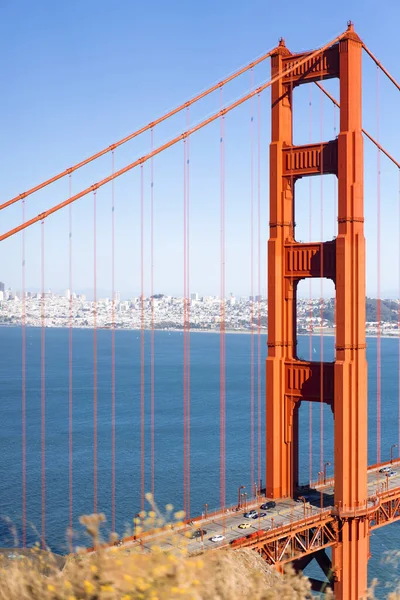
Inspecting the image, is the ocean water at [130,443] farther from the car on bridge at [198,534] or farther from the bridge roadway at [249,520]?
the car on bridge at [198,534]

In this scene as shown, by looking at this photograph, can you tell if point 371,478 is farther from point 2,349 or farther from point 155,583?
point 2,349

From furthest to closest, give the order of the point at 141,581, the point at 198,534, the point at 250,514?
the point at 250,514 < the point at 198,534 < the point at 141,581

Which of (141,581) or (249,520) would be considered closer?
(141,581)

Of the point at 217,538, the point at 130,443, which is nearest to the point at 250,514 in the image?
the point at 217,538

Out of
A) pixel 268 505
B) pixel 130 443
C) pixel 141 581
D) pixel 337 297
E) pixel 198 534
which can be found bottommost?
pixel 130 443

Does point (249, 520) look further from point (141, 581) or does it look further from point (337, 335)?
point (141, 581)

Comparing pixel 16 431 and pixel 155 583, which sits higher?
pixel 155 583

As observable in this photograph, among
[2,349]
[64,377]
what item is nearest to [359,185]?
[64,377]

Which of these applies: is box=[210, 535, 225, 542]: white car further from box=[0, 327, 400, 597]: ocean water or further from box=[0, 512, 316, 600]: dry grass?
box=[0, 512, 316, 600]: dry grass
